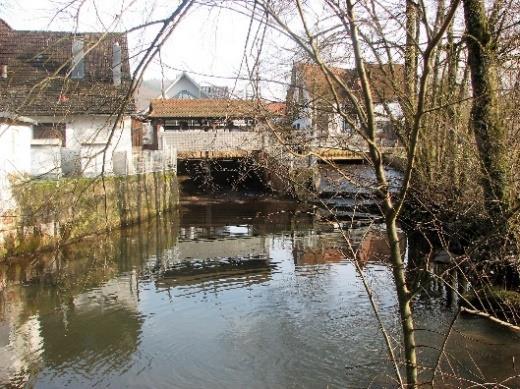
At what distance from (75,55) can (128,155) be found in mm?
19592

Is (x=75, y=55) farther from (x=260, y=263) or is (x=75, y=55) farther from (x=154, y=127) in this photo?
(x=154, y=127)

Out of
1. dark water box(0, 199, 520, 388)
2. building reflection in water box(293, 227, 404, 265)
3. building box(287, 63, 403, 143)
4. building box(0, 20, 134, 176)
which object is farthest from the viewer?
building reflection in water box(293, 227, 404, 265)

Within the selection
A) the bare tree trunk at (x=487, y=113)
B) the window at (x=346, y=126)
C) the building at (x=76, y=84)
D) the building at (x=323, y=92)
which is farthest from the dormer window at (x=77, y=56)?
the bare tree trunk at (x=487, y=113)

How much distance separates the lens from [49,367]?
8.42 m

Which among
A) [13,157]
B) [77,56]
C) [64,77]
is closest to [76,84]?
[77,56]

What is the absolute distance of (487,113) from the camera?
923 centimetres

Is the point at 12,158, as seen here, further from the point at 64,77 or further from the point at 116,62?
the point at 64,77

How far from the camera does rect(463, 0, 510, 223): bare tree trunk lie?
28.8 ft

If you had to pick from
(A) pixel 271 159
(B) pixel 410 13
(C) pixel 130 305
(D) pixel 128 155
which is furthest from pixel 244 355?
(D) pixel 128 155

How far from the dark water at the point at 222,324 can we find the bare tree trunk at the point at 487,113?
2058 mm

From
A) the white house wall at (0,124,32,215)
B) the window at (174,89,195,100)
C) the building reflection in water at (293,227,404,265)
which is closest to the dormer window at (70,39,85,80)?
the building reflection in water at (293,227,404,265)

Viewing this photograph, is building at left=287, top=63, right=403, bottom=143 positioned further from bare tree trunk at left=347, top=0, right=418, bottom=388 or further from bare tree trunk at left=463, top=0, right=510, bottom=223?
bare tree trunk at left=463, top=0, right=510, bottom=223

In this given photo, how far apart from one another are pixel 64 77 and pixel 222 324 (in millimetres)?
7396

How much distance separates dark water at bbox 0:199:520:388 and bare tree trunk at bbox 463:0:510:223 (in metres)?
2.06
